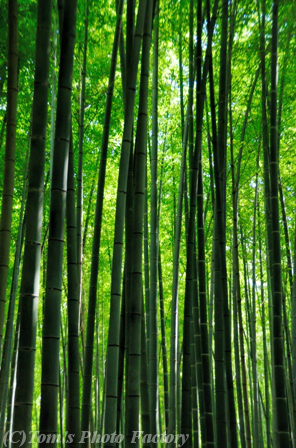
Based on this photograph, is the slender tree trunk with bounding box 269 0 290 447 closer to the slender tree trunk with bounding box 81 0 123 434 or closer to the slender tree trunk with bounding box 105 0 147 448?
the slender tree trunk with bounding box 81 0 123 434

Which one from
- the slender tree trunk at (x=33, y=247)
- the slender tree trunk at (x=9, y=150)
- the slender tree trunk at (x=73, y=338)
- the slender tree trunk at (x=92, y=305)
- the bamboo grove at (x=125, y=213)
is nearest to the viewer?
the slender tree trunk at (x=33, y=247)

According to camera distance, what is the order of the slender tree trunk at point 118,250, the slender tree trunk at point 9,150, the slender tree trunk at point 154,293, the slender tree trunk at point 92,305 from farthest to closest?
the slender tree trunk at point 154,293, the slender tree trunk at point 92,305, the slender tree trunk at point 9,150, the slender tree trunk at point 118,250

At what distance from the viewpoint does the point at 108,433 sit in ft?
7.53

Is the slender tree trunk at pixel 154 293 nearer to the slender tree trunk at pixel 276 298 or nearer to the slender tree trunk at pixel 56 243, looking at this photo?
the slender tree trunk at pixel 276 298

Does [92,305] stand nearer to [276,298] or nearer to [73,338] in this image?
[73,338]

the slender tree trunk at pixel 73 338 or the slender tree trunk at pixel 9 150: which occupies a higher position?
the slender tree trunk at pixel 9 150

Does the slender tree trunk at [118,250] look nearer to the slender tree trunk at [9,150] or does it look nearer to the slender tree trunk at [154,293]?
the slender tree trunk at [9,150]

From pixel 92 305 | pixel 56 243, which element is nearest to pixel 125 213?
pixel 92 305

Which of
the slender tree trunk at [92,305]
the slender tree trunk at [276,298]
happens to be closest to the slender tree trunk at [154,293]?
the slender tree trunk at [92,305]

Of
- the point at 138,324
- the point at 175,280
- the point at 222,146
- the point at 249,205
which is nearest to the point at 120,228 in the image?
the point at 138,324

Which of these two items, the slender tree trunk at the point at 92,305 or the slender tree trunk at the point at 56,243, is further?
the slender tree trunk at the point at 92,305

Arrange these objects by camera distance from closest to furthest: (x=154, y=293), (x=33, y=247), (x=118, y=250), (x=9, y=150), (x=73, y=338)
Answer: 1. (x=33, y=247)
2. (x=118, y=250)
3. (x=73, y=338)
4. (x=9, y=150)
5. (x=154, y=293)

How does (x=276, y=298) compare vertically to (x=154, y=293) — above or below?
below

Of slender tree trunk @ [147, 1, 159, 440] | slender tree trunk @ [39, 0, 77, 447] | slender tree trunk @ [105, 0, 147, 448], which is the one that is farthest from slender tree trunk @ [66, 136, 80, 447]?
Result: slender tree trunk @ [147, 1, 159, 440]
